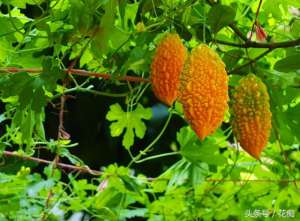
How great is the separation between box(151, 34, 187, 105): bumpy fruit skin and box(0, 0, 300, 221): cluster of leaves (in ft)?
0.26

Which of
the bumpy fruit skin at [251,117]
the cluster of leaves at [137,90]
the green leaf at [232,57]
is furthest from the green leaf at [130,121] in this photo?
the bumpy fruit skin at [251,117]

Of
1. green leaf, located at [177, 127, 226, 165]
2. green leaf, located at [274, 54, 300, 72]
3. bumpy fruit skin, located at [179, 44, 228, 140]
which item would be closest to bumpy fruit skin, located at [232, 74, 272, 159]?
bumpy fruit skin, located at [179, 44, 228, 140]

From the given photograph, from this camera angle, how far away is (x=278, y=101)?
3.90ft

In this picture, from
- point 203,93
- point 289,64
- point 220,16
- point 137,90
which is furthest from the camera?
point 137,90

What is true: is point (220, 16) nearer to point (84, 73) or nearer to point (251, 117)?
point (251, 117)

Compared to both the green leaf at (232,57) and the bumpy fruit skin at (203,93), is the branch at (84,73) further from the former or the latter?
the bumpy fruit skin at (203,93)

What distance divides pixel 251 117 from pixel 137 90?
21.8 inches

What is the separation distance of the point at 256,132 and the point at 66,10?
447 millimetres

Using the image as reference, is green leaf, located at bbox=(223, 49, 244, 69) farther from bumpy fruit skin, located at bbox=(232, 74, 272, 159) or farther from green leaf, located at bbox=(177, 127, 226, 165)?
green leaf, located at bbox=(177, 127, 226, 165)

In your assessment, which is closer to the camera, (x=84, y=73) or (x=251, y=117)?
(x=251, y=117)

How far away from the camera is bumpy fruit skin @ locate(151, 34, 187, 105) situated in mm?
880

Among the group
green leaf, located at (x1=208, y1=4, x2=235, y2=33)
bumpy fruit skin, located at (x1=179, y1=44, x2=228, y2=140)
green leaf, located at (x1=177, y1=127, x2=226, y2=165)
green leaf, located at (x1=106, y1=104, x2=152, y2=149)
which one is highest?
green leaf, located at (x1=208, y1=4, x2=235, y2=33)

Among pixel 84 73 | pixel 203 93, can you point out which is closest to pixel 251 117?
pixel 203 93

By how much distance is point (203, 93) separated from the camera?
81 cm
